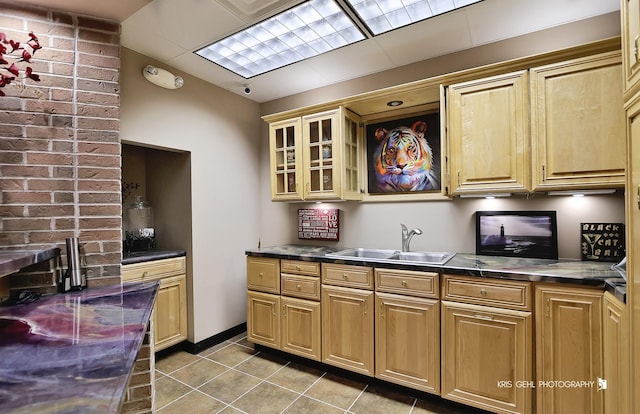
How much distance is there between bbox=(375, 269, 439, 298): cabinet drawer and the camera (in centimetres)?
210

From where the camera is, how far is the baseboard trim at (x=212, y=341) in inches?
117

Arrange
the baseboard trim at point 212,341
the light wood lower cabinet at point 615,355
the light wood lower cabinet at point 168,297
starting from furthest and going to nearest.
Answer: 1. the baseboard trim at point 212,341
2. the light wood lower cabinet at point 168,297
3. the light wood lower cabinet at point 615,355

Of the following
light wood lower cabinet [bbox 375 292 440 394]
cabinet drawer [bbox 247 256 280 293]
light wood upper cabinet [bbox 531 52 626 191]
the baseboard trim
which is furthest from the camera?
the baseboard trim

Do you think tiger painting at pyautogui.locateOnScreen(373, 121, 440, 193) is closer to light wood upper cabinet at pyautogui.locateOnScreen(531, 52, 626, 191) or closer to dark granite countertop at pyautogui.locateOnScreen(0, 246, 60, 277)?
light wood upper cabinet at pyautogui.locateOnScreen(531, 52, 626, 191)

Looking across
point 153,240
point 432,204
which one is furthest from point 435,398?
point 153,240

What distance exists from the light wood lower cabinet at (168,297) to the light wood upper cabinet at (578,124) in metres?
2.98

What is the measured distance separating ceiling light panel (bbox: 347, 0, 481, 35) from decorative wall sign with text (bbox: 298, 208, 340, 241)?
171 cm

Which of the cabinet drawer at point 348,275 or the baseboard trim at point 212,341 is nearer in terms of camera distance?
the cabinet drawer at point 348,275

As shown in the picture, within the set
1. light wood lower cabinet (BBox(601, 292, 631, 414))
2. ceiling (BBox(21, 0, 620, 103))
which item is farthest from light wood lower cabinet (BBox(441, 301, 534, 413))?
ceiling (BBox(21, 0, 620, 103))

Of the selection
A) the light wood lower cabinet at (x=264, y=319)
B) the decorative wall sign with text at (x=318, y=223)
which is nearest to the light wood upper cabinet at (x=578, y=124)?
the decorative wall sign with text at (x=318, y=223)

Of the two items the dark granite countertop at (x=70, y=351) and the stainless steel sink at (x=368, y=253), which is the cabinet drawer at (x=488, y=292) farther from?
the dark granite countertop at (x=70, y=351)

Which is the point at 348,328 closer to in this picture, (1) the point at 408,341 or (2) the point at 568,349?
(1) the point at 408,341

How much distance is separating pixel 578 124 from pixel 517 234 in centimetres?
85

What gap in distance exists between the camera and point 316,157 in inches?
116
